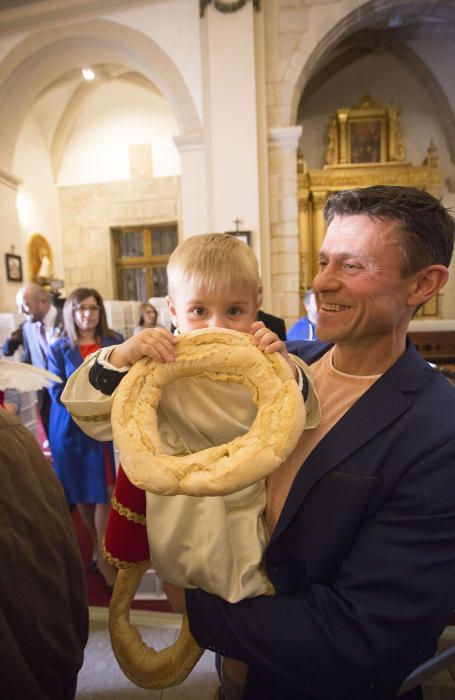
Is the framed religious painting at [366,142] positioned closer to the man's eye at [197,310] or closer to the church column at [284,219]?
the church column at [284,219]

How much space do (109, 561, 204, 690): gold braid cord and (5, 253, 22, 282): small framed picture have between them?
26.4ft

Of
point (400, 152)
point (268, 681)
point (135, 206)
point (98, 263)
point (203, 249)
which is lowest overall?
point (268, 681)

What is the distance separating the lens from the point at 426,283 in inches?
37.5

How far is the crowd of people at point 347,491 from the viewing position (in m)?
0.76

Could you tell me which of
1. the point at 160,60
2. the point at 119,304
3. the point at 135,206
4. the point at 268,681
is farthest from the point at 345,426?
the point at 135,206

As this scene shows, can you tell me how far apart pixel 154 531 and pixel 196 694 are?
0.94 metres

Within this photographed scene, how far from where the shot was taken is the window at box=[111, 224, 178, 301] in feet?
36.8

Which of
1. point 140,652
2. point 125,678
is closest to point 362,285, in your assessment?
point 140,652

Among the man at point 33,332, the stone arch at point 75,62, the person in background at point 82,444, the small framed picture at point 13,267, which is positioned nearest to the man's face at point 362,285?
the person in background at point 82,444

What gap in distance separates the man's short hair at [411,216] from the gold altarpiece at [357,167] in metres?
8.05

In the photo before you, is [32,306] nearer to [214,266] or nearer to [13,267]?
[214,266]

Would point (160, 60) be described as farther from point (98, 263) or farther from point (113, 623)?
point (113, 623)

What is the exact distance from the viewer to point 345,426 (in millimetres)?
881

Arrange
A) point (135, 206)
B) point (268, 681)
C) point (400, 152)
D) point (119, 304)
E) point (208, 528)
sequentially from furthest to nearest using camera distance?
point (135, 206) < point (400, 152) < point (119, 304) < point (268, 681) < point (208, 528)
